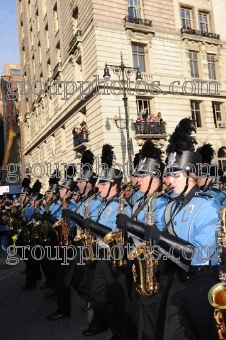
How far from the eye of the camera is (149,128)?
20734 mm

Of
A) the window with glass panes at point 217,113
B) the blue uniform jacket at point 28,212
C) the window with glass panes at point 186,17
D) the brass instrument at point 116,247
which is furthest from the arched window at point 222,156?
the brass instrument at point 116,247

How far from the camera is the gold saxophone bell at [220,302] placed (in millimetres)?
2312

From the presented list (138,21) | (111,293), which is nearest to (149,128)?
(138,21)

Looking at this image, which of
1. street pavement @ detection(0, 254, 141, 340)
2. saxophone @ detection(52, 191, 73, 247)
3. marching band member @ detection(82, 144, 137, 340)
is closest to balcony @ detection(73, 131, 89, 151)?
street pavement @ detection(0, 254, 141, 340)

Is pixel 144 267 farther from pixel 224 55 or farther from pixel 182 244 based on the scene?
pixel 224 55

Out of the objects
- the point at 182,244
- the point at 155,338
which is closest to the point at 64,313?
the point at 155,338

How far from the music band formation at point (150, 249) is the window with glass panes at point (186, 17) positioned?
2126 centimetres

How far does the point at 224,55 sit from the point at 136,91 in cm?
890

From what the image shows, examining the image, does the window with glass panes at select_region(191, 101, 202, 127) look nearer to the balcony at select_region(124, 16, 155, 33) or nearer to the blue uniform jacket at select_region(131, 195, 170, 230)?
the balcony at select_region(124, 16, 155, 33)

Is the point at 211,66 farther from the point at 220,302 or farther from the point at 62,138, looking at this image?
the point at 220,302

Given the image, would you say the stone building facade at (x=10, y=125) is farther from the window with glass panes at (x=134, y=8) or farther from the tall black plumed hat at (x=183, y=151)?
the tall black plumed hat at (x=183, y=151)

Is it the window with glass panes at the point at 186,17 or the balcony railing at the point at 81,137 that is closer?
the balcony railing at the point at 81,137

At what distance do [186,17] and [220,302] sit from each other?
2595cm

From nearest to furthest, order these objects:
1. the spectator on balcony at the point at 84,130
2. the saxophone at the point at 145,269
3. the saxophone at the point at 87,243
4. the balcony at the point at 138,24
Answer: the saxophone at the point at 145,269 → the saxophone at the point at 87,243 → the balcony at the point at 138,24 → the spectator on balcony at the point at 84,130
